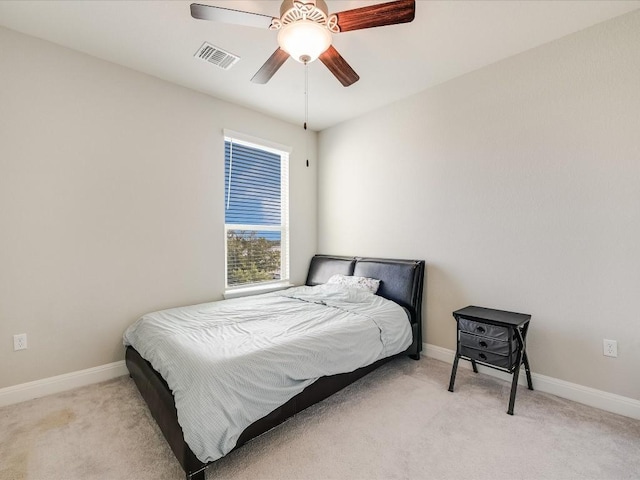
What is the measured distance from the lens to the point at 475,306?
108 inches

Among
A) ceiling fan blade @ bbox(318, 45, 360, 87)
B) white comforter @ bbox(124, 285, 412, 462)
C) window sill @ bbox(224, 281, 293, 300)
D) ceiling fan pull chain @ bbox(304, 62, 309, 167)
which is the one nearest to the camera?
white comforter @ bbox(124, 285, 412, 462)

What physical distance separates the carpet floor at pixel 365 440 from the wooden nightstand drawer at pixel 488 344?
39 centimetres

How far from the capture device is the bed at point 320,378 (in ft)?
5.05

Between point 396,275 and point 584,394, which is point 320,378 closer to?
point 396,275

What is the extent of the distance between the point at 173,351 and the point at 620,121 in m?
3.37

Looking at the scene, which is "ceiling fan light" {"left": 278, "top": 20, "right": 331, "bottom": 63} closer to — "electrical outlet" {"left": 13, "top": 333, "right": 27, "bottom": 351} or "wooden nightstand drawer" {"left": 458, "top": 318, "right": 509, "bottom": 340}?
"wooden nightstand drawer" {"left": 458, "top": 318, "right": 509, "bottom": 340}

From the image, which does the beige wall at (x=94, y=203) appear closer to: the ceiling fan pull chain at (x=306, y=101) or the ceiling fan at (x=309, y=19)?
the ceiling fan pull chain at (x=306, y=101)

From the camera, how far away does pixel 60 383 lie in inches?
94.7

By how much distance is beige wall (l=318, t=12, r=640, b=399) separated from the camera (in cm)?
210

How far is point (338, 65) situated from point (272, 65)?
441 mm

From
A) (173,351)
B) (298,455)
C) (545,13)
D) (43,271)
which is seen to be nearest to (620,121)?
(545,13)

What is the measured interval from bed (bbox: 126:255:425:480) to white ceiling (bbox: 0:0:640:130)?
74.0 inches

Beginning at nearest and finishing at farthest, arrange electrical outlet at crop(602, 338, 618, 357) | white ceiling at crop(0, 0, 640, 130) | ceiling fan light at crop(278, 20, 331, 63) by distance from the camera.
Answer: ceiling fan light at crop(278, 20, 331, 63)
white ceiling at crop(0, 0, 640, 130)
electrical outlet at crop(602, 338, 618, 357)

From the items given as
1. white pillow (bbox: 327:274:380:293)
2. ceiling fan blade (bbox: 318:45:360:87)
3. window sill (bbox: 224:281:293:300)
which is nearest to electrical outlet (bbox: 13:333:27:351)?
window sill (bbox: 224:281:293:300)
